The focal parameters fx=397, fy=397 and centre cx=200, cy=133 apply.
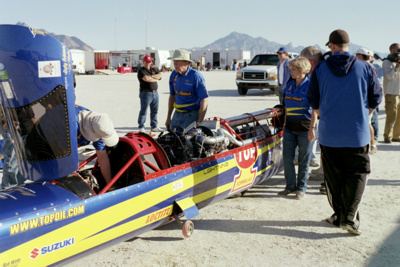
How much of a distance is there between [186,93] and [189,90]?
0.23 ft

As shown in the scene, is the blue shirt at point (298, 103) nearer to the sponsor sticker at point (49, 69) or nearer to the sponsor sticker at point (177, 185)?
the sponsor sticker at point (177, 185)

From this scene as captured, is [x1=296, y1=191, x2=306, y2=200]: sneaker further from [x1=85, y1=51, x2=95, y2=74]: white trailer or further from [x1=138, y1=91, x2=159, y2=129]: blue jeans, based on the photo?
[x1=85, y1=51, x2=95, y2=74]: white trailer

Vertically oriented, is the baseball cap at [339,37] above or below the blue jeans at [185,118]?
above

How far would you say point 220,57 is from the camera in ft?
195

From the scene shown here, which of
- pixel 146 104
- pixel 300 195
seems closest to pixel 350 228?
pixel 300 195

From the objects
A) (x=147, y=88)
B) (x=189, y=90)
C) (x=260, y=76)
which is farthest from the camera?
(x=260, y=76)

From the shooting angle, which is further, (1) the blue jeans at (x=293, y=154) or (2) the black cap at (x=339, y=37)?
(1) the blue jeans at (x=293, y=154)

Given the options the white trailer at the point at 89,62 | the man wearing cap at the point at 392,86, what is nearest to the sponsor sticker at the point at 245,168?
the man wearing cap at the point at 392,86

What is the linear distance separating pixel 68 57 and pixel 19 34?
371 mm

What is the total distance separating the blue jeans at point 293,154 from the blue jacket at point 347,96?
1.10 m

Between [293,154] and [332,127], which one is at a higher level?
[332,127]

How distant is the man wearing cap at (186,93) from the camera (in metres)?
5.62

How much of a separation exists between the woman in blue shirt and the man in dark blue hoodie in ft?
2.84

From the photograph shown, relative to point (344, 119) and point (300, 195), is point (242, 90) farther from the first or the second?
point (344, 119)
